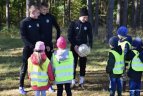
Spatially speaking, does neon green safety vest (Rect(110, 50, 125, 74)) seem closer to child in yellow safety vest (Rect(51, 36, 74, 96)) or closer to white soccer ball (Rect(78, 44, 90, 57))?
child in yellow safety vest (Rect(51, 36, 74, 96))

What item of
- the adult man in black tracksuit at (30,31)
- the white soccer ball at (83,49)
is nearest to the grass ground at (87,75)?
the white soccer ball at (83,49)

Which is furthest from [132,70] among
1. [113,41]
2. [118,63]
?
[113,41]

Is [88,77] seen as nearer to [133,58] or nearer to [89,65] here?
[89,65]

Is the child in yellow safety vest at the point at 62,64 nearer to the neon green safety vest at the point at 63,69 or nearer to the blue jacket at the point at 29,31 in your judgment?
the neon green safety vest at the point at 63,69

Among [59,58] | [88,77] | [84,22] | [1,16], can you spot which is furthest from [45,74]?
[1,16]

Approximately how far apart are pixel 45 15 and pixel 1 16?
45.1 metres

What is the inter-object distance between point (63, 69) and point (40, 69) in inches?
23.9

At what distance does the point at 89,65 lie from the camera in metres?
15.5

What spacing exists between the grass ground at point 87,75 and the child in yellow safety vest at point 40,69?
6.50 ft

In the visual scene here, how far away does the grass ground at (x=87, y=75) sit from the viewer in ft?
35.4

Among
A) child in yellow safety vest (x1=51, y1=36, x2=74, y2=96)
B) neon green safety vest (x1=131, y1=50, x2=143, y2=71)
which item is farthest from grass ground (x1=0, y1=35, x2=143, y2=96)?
child in yellow safety vest (x1=51, y1=36, x2=74, y2=96)

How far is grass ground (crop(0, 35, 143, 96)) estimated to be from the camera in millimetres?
10784

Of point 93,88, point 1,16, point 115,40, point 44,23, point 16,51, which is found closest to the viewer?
point 115,40

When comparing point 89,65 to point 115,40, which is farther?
point 89,65
